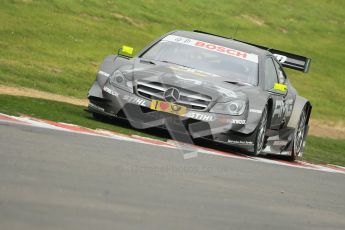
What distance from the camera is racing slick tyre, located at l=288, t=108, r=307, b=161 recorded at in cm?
1373

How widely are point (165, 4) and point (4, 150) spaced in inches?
1090

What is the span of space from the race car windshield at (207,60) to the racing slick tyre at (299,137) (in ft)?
5.24

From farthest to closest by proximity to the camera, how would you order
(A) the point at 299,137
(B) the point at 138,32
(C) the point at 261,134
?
1. (B) the point at 138,32
2. (A) the point at 299,137
3. (C) the point at 261,134

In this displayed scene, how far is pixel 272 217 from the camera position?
21.4 feet

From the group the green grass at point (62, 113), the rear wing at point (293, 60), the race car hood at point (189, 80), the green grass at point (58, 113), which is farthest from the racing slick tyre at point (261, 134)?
the rear wing at point (293, 60)

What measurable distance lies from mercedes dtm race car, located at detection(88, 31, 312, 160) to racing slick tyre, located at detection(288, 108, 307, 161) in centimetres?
87

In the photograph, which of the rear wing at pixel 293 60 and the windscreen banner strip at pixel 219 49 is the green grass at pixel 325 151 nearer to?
the rear wing at pixel 293 60

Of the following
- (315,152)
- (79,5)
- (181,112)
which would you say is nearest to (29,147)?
(181,112)

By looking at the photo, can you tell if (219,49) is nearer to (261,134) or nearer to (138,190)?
(261,134)

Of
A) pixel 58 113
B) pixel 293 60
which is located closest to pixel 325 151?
pixel 293 60

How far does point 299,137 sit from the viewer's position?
14.1 metres

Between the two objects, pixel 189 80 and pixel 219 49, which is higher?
pixel 219 49

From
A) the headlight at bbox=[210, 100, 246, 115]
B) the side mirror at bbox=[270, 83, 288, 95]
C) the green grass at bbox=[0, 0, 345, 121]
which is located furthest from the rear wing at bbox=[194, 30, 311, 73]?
the green grass at bbox=[0, 0, 345, 121]

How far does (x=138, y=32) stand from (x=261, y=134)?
18718mm
